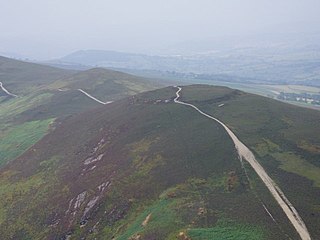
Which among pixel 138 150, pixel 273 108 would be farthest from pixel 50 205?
pixel 273 108

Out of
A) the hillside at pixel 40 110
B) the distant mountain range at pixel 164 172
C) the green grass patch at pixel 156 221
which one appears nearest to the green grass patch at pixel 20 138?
the hillside at pixel 40 110

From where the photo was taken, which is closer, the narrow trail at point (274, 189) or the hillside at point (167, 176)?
the narrow trail at point (274, 189)

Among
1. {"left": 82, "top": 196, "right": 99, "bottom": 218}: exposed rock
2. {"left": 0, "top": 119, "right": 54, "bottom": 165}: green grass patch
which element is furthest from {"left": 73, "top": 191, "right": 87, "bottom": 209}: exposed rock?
{"left": 0, "top": 119, "right": 54, "bottom": 165}: green grass patch

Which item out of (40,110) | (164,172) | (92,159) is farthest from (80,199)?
(40,110)

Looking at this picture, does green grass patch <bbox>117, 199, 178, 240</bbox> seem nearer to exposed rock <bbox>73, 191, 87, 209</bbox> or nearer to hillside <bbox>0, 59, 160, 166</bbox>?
exposed rock <bbox>73, 191, 87, 209</bbox>

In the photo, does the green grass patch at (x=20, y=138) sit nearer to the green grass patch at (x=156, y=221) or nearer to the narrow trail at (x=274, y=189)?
the narrow trail at (x=274, y=189)
